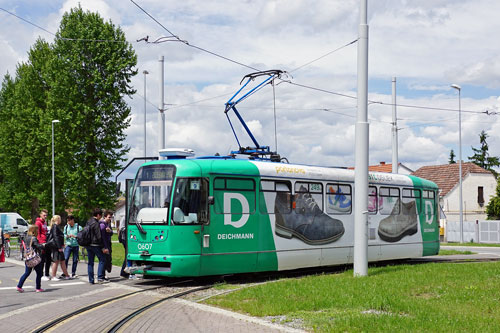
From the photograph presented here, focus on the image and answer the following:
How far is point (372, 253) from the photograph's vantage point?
1919 centimetres

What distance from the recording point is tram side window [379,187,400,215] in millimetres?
19844

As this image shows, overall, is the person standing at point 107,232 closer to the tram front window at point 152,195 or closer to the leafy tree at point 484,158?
the tram front window at point 152,195

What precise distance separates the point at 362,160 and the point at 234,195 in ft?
10.1

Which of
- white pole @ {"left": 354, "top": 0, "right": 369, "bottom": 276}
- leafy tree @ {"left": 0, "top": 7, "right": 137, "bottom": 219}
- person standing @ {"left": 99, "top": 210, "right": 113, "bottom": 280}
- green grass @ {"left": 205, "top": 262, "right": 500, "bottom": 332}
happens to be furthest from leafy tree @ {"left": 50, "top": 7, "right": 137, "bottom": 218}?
green grass @ {"left": 205, "top": 262, "right": 500, "bottom": 332}

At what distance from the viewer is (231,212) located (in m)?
15.1

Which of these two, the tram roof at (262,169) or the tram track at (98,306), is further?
the tram roof at (262,169)

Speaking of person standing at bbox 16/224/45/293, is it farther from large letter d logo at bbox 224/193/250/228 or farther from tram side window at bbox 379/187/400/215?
tram side window at bbox 379/187/400/215

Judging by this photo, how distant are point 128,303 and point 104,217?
20.1 ft

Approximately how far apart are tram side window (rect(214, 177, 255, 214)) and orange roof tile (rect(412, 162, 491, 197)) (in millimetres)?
47362

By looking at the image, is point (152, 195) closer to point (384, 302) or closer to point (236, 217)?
point (236, 217)

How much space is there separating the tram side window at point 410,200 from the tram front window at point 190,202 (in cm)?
859

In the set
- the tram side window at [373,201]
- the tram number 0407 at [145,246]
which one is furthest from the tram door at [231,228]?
the tram side window at [373,201]

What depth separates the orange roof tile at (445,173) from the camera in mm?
60500

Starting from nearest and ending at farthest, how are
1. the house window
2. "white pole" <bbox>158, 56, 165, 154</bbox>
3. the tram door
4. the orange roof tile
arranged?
the tram door, "white pole" <bbox>158, 56, 165, 154</bbox>, the orange roof tile, the house window
